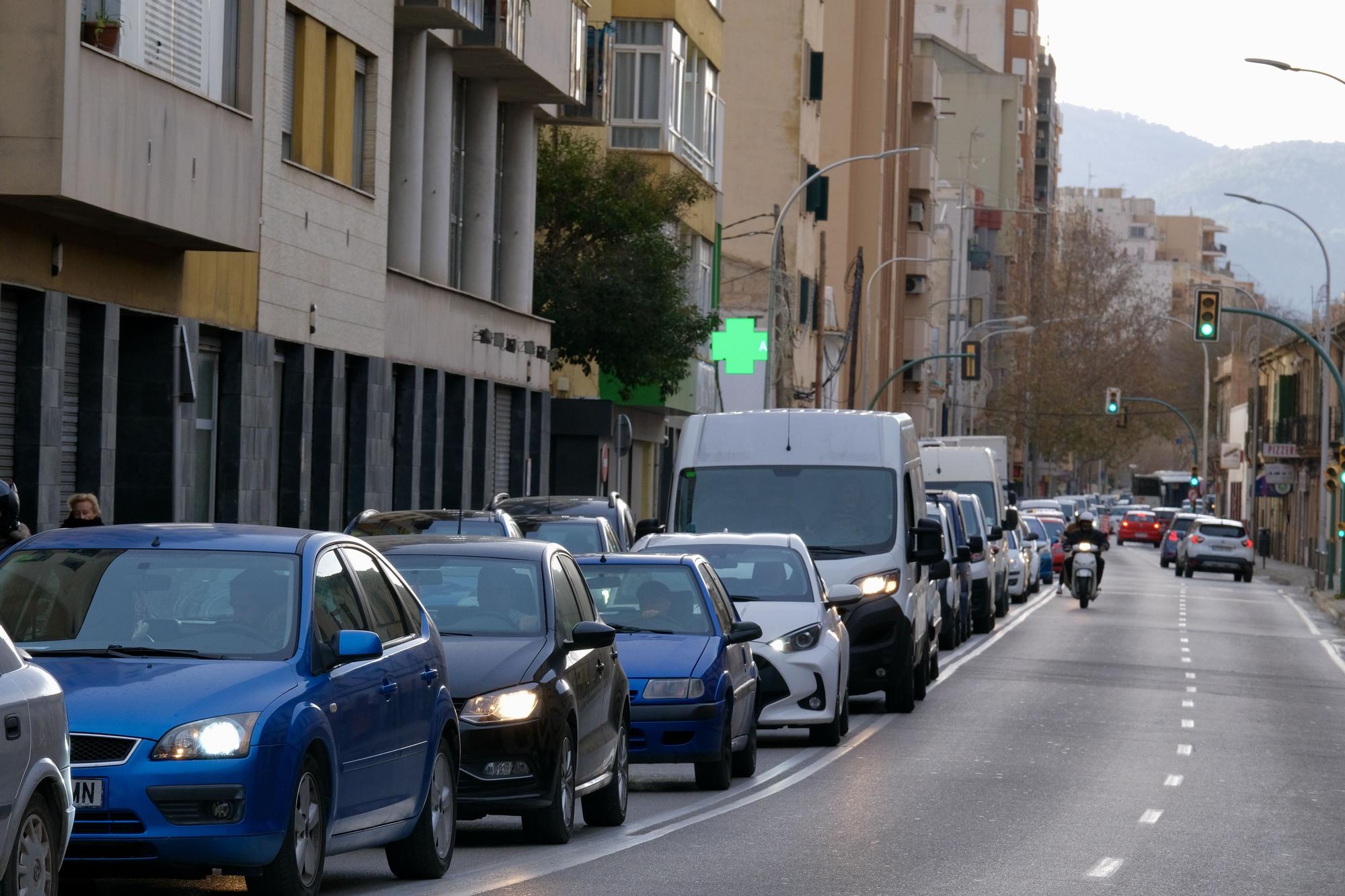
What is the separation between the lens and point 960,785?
16016 mm

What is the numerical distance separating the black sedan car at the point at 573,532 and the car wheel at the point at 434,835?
10984 millimetres

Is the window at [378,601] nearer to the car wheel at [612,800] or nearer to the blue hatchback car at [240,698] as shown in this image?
the blue hatchback car at [240,698]

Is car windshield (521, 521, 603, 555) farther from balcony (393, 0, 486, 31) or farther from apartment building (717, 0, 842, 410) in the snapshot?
apartment building (717, 0, 842, 410)

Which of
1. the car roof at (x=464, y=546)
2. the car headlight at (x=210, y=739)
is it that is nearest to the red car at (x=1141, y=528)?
the car roof at (x=464, y=546)

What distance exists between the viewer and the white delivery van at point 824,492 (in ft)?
73.6

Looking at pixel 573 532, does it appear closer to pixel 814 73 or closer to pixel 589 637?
pixel 589 637

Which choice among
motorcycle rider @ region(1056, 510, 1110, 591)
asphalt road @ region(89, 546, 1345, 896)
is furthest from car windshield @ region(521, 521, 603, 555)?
motorcycle rider @ region(1056, 510, 1110, 591)

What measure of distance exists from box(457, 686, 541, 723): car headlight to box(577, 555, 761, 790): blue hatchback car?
3.18 meters

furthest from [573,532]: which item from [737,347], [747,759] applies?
[737,347]

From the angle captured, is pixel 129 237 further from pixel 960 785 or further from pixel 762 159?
pixel 762 159

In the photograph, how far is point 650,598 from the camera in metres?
15.7

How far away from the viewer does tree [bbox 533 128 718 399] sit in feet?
133

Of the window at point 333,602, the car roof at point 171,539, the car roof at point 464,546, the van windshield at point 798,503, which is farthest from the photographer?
the van windshield at point 798,503

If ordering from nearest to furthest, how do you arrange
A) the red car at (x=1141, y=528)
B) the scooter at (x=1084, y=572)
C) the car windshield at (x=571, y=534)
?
the car windshield at (x=571, y=534)
the scooter at (x=1084, y=572)
the red car at (x=1141, y=528)
